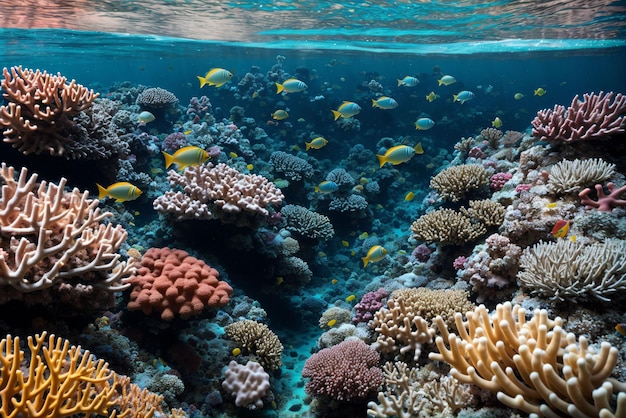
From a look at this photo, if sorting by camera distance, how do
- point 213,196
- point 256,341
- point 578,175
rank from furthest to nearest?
point 213,196, point 256,341, point 578,175

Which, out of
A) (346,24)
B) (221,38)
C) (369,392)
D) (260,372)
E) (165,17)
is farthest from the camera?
(221,38)

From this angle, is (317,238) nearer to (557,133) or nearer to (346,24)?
(557,133)

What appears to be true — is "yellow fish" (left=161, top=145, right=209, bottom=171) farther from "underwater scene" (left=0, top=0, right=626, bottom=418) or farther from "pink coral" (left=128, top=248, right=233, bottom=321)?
"pink coral" (left=128, top=248, right=233, bottom=321)

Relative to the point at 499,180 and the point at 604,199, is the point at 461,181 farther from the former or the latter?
the point at 604,199

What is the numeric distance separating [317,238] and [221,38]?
2044 centimetres

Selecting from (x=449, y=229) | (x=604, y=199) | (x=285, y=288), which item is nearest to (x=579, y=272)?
(x=604, y=199)

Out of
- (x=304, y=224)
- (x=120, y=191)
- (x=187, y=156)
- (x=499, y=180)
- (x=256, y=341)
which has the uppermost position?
(x=187, y=156)

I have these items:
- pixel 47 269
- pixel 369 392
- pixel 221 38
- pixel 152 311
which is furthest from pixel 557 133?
pixel 221 38

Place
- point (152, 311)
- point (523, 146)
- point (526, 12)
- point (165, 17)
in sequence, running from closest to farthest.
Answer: point (152, 311), point (523, 146), point (526, 12), point (165, 17)

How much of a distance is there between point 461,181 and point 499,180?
0.73 m

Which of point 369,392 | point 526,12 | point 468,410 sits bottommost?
point 369,392

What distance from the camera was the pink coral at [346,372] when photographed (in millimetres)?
4922

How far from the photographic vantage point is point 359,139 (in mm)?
18969

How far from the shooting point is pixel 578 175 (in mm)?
5844
